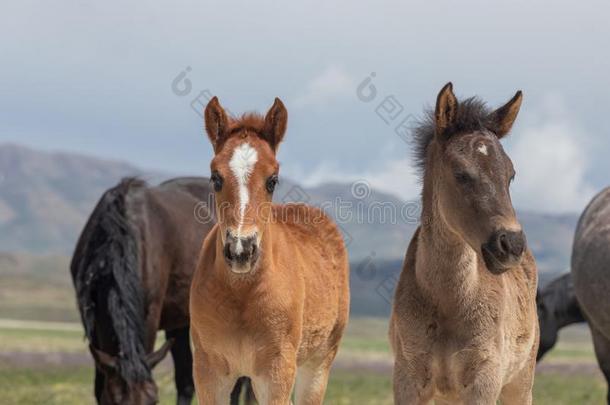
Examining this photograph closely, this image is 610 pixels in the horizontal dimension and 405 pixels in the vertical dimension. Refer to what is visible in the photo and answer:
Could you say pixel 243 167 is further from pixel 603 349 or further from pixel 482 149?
pixel 603 349

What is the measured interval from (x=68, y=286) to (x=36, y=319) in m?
40.3

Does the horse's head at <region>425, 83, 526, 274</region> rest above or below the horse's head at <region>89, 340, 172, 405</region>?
above

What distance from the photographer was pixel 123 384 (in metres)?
7.69

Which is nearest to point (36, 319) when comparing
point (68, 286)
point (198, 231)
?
point (68, 286)

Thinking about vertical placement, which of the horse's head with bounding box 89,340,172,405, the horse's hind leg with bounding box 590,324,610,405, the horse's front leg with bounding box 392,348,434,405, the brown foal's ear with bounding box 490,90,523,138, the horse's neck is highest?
the brown foal's ear with bounding box 490,90,523,138

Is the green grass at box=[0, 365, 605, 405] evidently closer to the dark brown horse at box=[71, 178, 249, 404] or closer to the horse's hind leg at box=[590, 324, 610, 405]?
the dark brown horse at box=[71, 178, 249, 404]

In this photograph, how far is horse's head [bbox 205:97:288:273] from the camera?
511cm

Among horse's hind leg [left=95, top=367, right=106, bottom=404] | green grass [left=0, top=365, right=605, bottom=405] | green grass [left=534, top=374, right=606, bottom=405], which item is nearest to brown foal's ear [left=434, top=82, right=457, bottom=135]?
horse's hind leg [left=95, top=367, right=106, bottom=404]

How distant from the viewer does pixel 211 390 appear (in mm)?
5508

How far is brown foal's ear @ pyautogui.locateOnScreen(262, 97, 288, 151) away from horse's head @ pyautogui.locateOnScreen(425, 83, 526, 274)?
38.4 inches

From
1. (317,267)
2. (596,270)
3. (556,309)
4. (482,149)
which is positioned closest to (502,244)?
(482,149)

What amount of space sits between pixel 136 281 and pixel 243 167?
369 cm

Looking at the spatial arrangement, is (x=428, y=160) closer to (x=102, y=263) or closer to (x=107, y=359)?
(x=107, y=359)

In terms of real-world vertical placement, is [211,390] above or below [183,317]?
above
